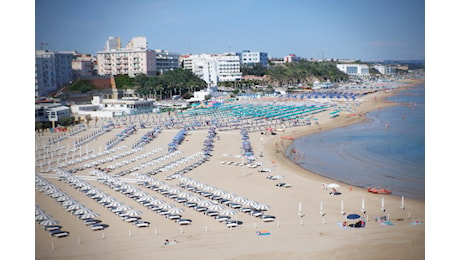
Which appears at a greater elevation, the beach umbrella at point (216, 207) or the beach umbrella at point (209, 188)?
the beach umbrella at point (209, 188)

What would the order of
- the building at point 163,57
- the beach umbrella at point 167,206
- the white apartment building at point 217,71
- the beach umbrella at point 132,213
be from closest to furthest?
the beach umbrella at point 132,213 < the beach umbrella at point 167,206 < the building at point 163,57 < the white apartment building at point 217,71

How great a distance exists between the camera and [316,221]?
534 cm

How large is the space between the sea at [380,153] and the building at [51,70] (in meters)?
4.08

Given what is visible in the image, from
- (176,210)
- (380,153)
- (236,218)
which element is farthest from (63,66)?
(380,153)

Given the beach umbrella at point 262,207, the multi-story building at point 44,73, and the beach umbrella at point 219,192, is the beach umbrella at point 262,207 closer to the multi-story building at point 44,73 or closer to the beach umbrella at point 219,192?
the beach umbrella at point 219,192

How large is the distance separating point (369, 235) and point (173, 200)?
249 cm

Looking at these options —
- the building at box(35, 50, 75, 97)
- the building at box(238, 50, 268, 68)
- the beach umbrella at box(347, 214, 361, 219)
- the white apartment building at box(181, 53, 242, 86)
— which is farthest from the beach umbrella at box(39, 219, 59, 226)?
the white apartment building at box(181, 53, 242, 86)

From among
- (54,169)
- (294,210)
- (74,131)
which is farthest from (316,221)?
(74,131)

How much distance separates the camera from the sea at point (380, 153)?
21.0ft

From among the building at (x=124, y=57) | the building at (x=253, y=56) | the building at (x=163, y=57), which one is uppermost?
the building at (x=253, y=56)

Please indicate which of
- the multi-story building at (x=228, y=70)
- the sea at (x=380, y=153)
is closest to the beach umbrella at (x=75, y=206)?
the sea at (x=380, y=153)

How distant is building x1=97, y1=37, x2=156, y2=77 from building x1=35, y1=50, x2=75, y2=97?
44 cm

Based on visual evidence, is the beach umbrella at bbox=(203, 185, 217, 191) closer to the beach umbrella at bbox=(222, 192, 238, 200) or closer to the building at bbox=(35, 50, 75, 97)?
the beach umbrella at bbox=(222, 192, 238, 200)

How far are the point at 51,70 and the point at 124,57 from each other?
63.6 inches
